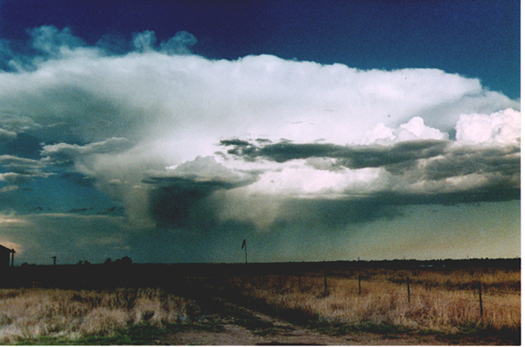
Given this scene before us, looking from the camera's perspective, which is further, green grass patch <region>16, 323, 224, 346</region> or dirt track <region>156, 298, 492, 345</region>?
green grass patch <region>16, 323, 224, 346</region>

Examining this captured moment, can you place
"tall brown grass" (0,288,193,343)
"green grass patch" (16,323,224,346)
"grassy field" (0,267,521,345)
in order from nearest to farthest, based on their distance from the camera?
"green grass patch" (16,323,224,346) → "grassy field" (0,267,521,345) → "tall brown grass" (0,288,193,343)

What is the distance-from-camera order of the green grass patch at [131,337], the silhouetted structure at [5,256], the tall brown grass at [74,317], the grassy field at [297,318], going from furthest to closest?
the silhouetted structure at [5,256] → the tall brown grass at [74,317] → the grassy field at [297,318] → the green grass patch at [131,337]

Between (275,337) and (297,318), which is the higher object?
(275,337)

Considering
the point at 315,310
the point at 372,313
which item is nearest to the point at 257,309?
the point at 315,310

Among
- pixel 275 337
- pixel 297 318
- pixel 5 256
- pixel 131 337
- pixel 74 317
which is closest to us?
pixel 275 337

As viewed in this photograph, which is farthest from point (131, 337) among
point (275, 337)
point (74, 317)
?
point (74, 317)

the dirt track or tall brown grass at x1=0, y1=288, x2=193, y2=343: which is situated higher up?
the dirt track

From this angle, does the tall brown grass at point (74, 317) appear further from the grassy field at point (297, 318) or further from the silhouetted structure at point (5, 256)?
the silhouetted structure at point (5, 256)

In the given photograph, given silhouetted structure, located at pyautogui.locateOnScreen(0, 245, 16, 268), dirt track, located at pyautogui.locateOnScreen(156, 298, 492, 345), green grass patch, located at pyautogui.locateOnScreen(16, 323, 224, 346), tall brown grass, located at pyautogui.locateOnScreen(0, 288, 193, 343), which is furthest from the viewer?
silhouetted structure, located at pyautogui.locateOnScreen(0, 245, 16, 268)

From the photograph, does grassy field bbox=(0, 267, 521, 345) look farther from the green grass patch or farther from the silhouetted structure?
the silhouetted structure

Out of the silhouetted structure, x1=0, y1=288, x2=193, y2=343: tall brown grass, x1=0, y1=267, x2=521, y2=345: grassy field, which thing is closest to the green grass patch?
x1=0, y1=267, x2=521, y2=345: grassy field

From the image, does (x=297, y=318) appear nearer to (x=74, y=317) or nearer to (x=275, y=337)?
(x=275, y=337)

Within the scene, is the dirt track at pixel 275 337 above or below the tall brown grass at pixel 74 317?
above

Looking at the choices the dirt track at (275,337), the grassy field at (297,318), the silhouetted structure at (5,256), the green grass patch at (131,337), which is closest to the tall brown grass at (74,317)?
the grassy field at (297,318)
